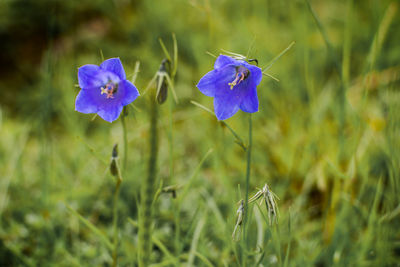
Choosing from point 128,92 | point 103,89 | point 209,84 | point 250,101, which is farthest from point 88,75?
point 250,101

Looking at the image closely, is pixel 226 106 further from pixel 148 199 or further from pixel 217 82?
pixel 148 199

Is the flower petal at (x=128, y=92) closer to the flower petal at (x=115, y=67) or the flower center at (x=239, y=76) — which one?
the flower petal at (x=115, y=67)

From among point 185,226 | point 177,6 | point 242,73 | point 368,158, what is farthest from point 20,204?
point 177,6

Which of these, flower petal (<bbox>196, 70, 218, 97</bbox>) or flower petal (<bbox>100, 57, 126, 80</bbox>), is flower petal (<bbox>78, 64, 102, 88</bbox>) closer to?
flower petal (<bbox>100, 57, 126, 80</bbox>)

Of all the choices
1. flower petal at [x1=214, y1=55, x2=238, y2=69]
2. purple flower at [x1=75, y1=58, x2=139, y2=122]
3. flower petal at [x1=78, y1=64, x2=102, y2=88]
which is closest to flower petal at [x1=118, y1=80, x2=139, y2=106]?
purple flower at [x1=75, y1=58, x2=139, y2=122]

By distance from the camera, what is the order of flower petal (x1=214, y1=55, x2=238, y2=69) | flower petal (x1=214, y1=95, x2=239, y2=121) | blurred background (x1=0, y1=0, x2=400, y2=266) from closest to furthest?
flower petal (x1=214, y1=55, x2=238, y2=69)
flower petal (x1=214, y1=95, x2=239, y2=121)
blurred background (x1=0, y1=0, x2=400, y2=266)

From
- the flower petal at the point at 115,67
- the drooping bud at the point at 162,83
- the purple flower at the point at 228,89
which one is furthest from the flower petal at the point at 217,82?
the flower petal at the point at 115,67
